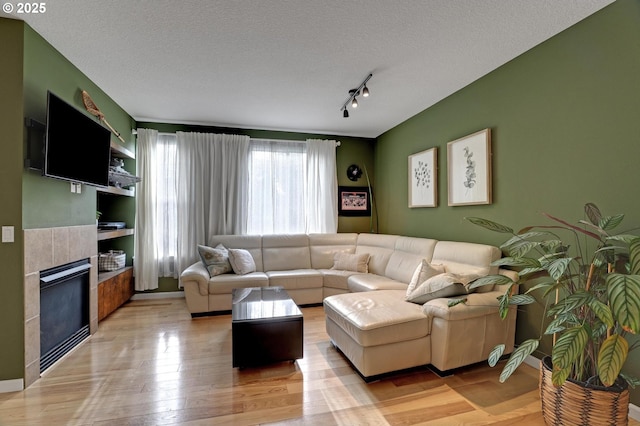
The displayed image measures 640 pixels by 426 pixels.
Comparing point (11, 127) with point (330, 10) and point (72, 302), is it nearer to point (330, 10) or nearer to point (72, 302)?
point (72, 302)

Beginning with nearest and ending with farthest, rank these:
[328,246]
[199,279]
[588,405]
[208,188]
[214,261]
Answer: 1. [588,405]
2. [199,279]
3. [214,261]
4. [208,188]
5. [328,246]

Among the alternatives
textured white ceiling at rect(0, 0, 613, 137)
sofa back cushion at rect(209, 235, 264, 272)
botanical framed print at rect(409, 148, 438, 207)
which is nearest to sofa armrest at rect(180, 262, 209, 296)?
sofa back cushion at rect(209, 235, 264, 272)

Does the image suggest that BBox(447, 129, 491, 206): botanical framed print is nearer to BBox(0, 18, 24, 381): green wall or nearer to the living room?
the living room

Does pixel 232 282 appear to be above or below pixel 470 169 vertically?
below

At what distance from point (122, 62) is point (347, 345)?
3.28 m

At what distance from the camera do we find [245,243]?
461cm

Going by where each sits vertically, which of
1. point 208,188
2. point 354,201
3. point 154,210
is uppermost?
point 208,188

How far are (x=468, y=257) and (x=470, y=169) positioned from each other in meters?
0.99

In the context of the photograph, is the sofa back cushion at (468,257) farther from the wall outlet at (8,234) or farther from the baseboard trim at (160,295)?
the baseboard trim at (160,295)

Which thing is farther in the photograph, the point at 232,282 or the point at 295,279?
the point at 295,279

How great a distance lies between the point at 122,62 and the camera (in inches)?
110

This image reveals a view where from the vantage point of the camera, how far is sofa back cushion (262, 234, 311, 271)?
15.2 feet

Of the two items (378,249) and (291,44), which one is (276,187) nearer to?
(378,249)

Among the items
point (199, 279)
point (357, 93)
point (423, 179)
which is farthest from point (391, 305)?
point (199, 279)
